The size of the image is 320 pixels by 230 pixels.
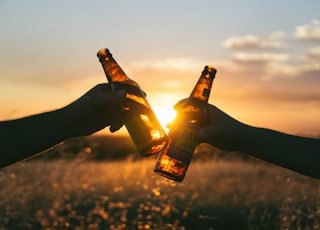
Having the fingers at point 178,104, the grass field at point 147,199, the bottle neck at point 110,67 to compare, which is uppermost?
the bottle neck at point 110,67

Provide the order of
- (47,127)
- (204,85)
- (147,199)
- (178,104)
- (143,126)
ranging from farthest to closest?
(147,199), (204,85), (178,104), (143,126), (47,127)

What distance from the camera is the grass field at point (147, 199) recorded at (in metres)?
9.91

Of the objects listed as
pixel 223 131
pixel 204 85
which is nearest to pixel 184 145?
pixel 223 131

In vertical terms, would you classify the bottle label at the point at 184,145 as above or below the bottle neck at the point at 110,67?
below

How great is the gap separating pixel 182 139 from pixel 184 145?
4 cm

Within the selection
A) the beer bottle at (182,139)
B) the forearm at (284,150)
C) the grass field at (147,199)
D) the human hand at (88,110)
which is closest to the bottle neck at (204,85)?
the beer bottle at (182,139)

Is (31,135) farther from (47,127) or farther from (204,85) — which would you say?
(204,85)

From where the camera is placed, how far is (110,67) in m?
3.83

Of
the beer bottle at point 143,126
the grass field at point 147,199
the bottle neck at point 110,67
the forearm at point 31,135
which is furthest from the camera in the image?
the grass field at point 147,199

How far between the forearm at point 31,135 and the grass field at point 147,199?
658cm

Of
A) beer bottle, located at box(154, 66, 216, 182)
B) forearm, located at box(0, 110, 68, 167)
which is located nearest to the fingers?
beer bottle, located at box(154, 66, 216, 182)

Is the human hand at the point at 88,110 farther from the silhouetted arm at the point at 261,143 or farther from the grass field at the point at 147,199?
the grass field at the point at 147,199

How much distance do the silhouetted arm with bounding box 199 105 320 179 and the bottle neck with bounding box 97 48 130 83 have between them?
3.03ft

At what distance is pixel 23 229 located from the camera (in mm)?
8859
